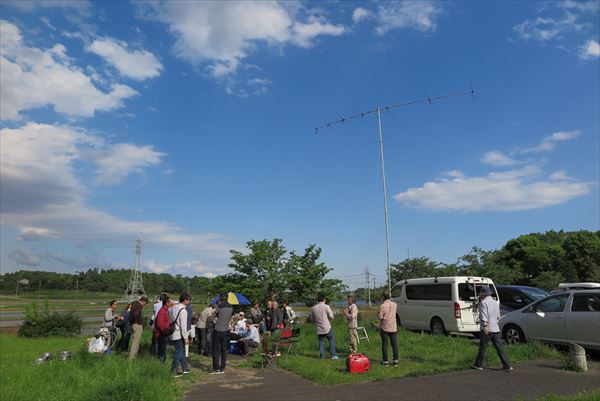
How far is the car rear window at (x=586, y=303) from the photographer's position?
33.0 ft

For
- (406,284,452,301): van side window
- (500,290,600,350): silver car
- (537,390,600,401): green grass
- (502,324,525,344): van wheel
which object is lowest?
(537,390,600,401): green grass

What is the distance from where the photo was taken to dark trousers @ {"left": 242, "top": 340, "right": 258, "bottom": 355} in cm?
1260

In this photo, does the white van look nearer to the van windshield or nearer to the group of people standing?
the van windshield

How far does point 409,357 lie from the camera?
10.8 meters

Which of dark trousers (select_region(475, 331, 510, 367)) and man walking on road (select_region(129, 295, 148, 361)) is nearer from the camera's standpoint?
dark trousers (select_region(475, 331, 510, 367))

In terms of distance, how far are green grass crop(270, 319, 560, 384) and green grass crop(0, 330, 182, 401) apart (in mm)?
2946

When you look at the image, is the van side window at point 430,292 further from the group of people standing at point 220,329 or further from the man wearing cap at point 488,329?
the man wearing cap at point 488,329

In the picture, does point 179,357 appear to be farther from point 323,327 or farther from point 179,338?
point 323,327

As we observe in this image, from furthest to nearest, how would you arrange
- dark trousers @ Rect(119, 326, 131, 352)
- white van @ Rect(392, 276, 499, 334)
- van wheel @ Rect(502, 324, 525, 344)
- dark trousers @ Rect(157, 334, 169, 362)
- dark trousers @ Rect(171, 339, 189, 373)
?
white van @ Rect(392, 276, 499, 334)
dark trousers @ Rect(119, 326, 131, 352)
van wheel @ Rect(502, 324, 525, 344)
dark trousers @ Rect(157, 334, 169, 362)
dark trousers @ Rect(171, 339, 189, 373)

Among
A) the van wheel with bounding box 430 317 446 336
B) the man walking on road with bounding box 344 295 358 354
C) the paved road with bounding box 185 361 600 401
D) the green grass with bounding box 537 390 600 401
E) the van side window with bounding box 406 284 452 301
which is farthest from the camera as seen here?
the van wheel with bounding box 430 317 446 336

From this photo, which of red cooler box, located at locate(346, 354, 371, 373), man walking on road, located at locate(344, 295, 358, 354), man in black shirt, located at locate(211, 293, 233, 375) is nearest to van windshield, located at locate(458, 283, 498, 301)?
man walking on road, located at locate(344, 295, 358, 354)

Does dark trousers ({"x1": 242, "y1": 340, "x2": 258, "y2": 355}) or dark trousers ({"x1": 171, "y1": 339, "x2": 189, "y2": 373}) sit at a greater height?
dark trousers ({"x1": 171, "y1": 339, "x2": 189, "y2": 373})

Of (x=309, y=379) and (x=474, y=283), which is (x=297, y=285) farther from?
(x=309, y=379)

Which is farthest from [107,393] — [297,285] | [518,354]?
[297,285]
